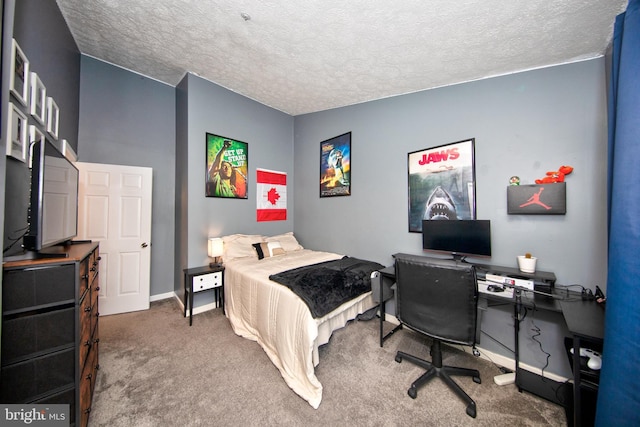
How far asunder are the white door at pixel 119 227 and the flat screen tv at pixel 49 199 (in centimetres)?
127

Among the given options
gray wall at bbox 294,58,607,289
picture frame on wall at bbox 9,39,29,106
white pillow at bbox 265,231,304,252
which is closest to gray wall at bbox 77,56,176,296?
white pillow at bbox 265,231,304,252

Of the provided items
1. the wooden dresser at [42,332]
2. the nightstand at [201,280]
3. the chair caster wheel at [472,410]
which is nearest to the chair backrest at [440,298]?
the chair caster wheel at [472,410]

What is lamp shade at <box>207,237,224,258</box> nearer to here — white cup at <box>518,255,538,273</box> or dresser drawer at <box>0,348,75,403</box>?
dresser drawer at <box>0,348,75,403</box>

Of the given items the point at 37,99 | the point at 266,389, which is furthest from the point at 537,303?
the point at 37,99

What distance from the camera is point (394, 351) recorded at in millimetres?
2268

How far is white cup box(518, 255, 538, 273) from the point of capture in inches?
75.9

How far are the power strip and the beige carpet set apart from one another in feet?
0.10

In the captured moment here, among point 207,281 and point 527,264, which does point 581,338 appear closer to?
point 527,264

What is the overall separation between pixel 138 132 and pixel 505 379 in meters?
5.16

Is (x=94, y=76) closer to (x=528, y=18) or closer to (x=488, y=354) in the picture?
(x=528, y=18)

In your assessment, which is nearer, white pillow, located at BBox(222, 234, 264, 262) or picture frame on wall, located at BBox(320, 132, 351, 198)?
white pillow, located at BBox(222, 234, 264, 262)

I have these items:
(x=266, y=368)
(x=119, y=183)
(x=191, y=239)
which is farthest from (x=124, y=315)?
(x=266, y=368)

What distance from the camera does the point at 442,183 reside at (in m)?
2.53

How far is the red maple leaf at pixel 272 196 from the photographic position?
3.95 meters
